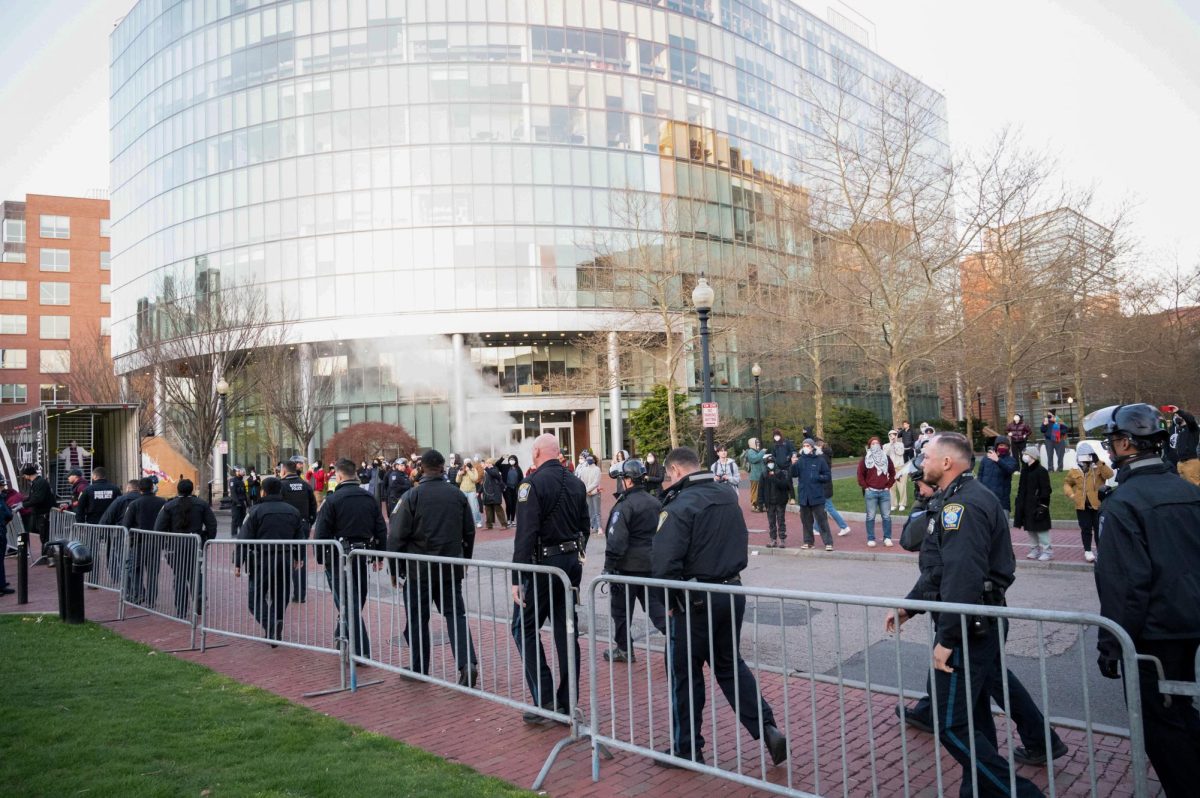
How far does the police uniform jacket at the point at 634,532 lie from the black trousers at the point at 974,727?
3.32 meters

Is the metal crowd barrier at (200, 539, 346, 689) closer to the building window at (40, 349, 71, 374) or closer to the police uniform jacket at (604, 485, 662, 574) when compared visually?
the police uniform jacket at (604, 485, 662, 574)

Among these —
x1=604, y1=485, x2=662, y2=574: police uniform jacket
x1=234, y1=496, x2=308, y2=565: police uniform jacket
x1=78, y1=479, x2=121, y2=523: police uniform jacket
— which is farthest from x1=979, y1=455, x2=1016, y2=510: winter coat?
x1=78, y1=479, x2=121, y2=523: police uniform jacket

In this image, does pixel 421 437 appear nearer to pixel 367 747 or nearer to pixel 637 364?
pixel 637 364

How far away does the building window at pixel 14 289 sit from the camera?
5988cm

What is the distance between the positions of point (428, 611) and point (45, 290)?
7124 cm

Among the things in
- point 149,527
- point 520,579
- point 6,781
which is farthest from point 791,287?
point 6,781

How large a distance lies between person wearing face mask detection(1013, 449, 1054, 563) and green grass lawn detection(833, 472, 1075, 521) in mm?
3004

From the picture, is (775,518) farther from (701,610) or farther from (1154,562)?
(1154,562)

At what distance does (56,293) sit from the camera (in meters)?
61.7

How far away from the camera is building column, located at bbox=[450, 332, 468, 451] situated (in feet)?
133

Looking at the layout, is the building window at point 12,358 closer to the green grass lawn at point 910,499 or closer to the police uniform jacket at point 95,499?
the police uniform jacket at point 95,499

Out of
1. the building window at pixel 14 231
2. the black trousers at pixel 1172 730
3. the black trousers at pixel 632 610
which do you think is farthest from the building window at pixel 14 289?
the black trousers at pixel 1172 730

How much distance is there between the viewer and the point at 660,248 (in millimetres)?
32312

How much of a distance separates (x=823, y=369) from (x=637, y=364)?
9.86 metres
